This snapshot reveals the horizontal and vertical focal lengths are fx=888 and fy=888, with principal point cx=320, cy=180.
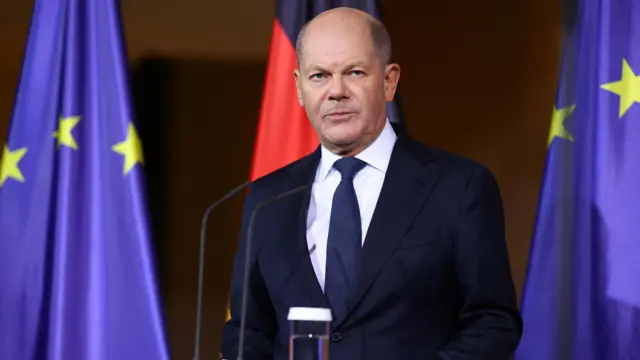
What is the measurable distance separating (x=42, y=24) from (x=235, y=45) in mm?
662

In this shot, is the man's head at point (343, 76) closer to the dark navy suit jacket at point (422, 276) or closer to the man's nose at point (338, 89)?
the man's nose at point (338, 89)

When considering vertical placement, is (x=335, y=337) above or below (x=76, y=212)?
below

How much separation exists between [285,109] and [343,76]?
74cm

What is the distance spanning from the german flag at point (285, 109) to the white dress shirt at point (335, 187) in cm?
62

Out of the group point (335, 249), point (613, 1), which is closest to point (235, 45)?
point (613, 1)

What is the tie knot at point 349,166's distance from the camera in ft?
5.71

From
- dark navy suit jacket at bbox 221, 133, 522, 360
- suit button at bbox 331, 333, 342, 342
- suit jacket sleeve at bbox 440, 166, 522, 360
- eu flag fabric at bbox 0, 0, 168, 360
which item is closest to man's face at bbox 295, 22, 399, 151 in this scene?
dark navy suit jacket at bbox 221, 133, 522, 360

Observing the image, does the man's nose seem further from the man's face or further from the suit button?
the suit button

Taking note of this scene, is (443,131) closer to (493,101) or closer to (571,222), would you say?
(493,101)

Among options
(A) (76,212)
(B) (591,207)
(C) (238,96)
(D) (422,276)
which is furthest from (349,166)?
(C) (238,96)

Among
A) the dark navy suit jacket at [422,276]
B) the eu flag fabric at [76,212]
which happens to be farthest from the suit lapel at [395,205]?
the eu flag fabric at [76,212]

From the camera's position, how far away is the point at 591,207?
7.07 feet

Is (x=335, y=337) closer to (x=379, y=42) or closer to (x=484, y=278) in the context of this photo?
(x=484, y=278)

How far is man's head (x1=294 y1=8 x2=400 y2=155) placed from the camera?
1711mm
